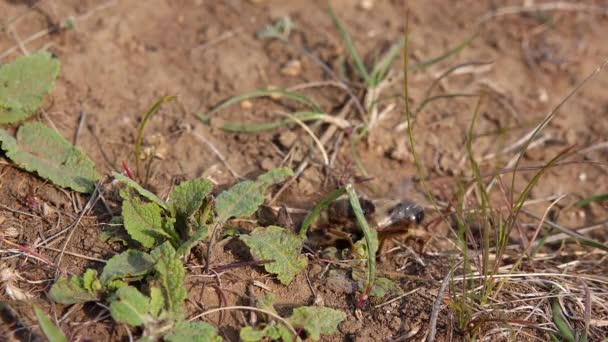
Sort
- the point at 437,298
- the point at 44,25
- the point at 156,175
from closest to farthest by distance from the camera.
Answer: the point at 437,298 < the point at 156,175 < the point at 44,25

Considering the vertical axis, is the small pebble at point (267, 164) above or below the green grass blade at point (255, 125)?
below

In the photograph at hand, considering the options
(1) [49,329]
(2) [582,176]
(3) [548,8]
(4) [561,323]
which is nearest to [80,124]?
(1) [49,329]

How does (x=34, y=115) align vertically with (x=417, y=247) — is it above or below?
above

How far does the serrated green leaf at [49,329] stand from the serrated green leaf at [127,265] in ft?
0.83

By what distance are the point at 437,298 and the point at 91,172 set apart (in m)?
1.60

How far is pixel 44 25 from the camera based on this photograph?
3.45 meters

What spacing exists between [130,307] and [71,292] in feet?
0.87

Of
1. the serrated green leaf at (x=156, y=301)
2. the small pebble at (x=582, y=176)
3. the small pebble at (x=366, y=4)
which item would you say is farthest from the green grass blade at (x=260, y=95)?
the small pebble at (x=582, y=176)

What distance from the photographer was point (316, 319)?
2.36 meters

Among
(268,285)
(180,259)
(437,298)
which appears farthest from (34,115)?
(437,298)

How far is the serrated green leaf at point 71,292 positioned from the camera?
2262mm

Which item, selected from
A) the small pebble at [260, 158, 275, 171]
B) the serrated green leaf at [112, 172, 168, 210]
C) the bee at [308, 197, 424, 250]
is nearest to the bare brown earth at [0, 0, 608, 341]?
the small pebble at [260, 158, 275, 171]

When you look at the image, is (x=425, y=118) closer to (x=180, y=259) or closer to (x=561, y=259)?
(x=561, y=259)

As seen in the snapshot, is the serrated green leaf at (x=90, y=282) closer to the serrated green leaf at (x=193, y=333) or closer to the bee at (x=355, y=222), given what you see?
the serrated green leaf at (x=193, y=333)
